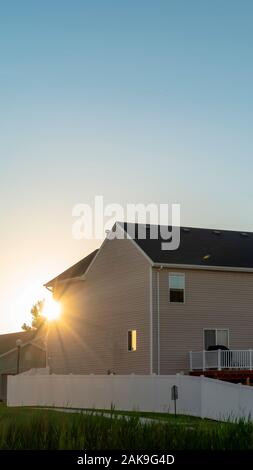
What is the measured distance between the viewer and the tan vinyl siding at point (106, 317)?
4422cm

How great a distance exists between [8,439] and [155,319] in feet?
93.1

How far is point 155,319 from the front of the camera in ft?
141

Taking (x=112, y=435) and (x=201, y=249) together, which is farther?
(x=201, y=249)

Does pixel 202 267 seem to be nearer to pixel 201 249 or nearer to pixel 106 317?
pixel 201 249

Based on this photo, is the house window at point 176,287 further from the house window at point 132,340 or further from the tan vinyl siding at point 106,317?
the house window at point 132,340

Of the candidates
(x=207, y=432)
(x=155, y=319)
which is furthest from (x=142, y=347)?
(x=207, y=432)

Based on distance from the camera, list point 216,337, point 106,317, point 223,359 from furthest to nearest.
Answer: point 106,317 → point 216,337 → point 223,359

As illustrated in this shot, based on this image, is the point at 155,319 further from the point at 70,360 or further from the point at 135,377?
the point at 70,360

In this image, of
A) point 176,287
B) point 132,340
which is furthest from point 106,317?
point 176,287

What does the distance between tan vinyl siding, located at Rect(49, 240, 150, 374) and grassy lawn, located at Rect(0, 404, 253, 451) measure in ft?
89.1

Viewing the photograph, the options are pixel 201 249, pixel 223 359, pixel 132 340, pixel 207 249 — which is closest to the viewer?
pixel 223 359

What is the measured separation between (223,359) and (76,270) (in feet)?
49.1

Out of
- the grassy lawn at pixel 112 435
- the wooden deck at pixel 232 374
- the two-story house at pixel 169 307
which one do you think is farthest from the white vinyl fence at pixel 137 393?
the grassy lawn at pixel 112 435

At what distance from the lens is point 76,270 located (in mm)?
53312
